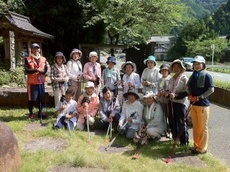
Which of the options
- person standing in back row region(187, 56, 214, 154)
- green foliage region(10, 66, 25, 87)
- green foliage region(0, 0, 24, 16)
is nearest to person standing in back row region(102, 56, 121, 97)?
person standing in back row region(187, 56, 214, 154)

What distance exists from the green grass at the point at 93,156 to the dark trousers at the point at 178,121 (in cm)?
21

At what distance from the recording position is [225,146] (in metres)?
5.28

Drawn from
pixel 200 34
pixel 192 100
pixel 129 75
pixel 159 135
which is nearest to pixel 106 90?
pixel 129 75

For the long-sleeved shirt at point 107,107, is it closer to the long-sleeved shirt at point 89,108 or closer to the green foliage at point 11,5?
the long-sleeved shirt at point 89,108

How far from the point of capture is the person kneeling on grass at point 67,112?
18.8 feet

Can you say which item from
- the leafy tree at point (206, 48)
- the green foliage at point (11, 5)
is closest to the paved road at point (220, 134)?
the green foliage at point (11, 5)

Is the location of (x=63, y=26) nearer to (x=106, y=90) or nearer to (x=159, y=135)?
(x=106, y=90)

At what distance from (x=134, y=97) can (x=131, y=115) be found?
0.37 m

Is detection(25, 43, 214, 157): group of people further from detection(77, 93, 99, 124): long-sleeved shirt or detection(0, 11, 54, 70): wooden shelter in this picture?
detection(0, 11, 54, 70): wooden shelter

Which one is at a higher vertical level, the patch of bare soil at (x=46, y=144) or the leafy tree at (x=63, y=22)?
the leafy tree at (x=63, y=22)

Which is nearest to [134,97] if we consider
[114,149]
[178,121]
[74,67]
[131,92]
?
[131,92]

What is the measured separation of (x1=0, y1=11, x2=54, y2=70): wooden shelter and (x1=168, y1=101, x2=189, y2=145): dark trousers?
8.23m

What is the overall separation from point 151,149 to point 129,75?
68.9 inches

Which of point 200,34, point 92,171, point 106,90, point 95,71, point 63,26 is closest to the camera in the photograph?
point 92,171
